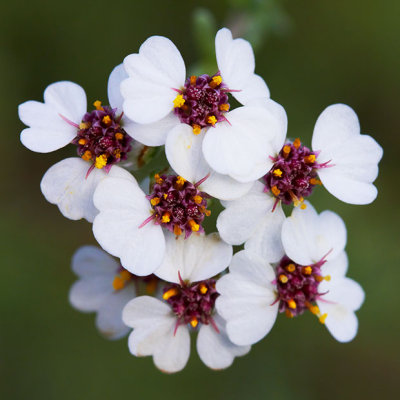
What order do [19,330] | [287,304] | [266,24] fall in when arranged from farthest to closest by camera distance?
[19,330], [266,24], [287,304]

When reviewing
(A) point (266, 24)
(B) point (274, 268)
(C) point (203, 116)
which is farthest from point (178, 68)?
(A) point (266, 24)

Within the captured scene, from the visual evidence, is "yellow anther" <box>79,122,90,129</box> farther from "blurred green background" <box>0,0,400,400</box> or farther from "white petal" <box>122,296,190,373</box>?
"blurred green background" <box>0,0,400,400</box>

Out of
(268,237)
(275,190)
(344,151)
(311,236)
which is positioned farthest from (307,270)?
(344,151)

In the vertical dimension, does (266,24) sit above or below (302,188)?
above

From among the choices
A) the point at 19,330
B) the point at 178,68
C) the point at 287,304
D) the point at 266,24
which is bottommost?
the point at 19,330

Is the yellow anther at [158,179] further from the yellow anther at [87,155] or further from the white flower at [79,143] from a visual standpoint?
the yellow anther at [87,155]

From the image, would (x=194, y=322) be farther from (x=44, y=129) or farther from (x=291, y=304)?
(x=44, y=129)

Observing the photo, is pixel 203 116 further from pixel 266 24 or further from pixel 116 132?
pixel 266 24

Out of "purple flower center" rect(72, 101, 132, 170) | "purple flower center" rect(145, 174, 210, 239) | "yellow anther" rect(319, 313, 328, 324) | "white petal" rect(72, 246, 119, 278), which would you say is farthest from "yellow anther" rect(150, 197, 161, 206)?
"yellow anther" rect(319, 313, 328, 324)
